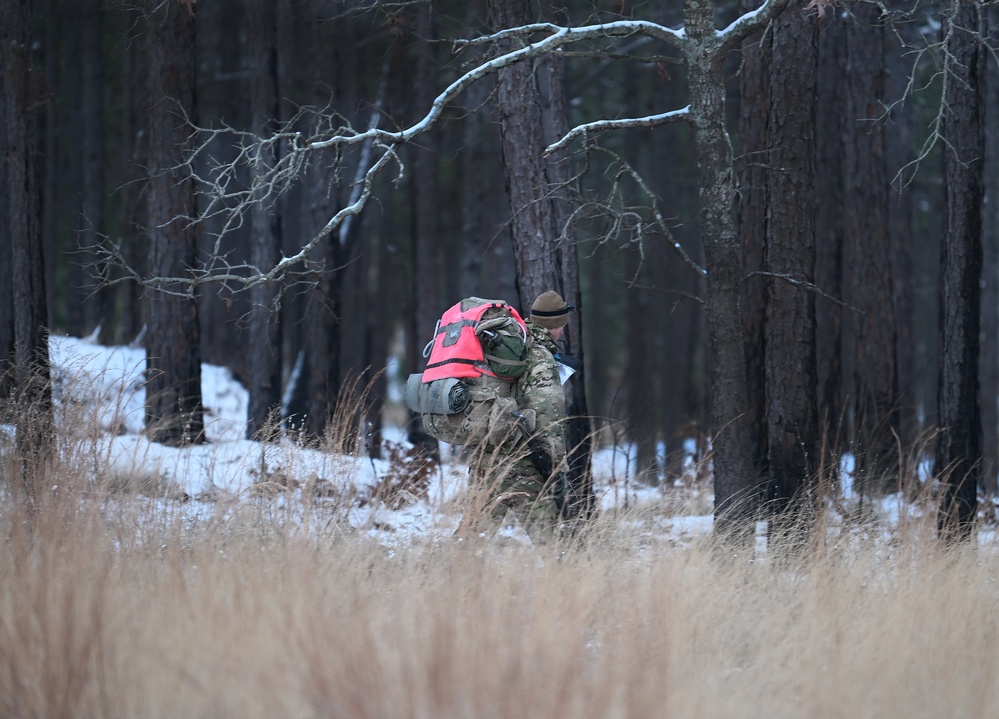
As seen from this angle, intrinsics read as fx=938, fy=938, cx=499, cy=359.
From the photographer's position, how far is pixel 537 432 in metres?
6.43

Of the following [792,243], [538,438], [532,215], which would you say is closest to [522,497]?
[538,438]

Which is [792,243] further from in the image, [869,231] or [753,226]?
[869,231]

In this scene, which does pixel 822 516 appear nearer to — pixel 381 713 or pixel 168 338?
pixel 381 713

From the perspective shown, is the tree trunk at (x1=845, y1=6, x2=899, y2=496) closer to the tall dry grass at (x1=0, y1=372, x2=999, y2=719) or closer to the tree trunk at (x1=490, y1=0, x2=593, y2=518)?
the tree trunk at (x1=490, y1=0, x2=593, y2=518)

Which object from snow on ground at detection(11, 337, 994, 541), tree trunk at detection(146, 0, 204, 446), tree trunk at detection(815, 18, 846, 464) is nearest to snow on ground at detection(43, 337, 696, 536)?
snow on ground at detection(11, 337, 994, 541)

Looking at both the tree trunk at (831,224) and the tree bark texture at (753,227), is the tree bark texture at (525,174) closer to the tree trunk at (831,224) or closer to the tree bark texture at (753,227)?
the tree bark texture at (753,227)

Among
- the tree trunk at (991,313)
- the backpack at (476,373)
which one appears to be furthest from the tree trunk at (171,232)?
the tree trunk at (991,313)

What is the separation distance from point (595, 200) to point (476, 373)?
151 centimetres

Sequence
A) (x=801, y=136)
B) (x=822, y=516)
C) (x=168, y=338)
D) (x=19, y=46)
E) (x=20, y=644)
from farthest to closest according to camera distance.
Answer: (x=168, y=338), (x=19, y=46), (x=801, y=136), (x=822, y=516), (x=20, y=644)

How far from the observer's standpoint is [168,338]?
10.5m

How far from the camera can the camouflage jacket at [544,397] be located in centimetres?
648

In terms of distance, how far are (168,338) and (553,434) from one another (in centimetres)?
574

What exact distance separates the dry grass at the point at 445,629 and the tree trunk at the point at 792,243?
1.77m

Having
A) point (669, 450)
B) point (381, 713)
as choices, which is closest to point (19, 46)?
point (381, 713)
